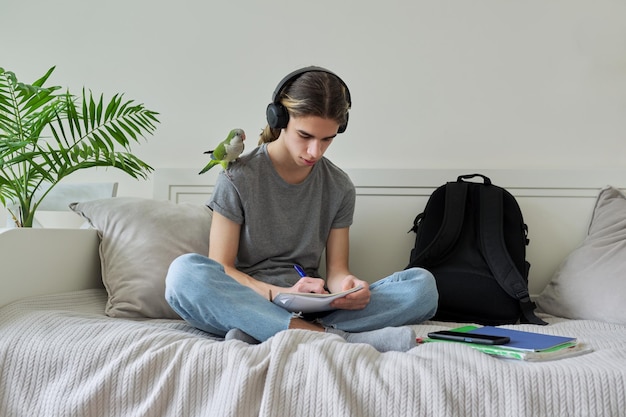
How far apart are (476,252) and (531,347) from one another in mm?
733

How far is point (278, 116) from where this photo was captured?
64.4 inches

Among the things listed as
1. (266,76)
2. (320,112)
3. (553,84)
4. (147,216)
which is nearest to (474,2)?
(553,84)

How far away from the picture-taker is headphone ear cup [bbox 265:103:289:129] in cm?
164

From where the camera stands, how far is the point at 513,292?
176 cm

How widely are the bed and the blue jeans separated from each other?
0.20 feet

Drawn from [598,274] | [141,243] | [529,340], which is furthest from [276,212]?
[598,274]

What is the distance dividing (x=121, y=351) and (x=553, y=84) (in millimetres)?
1555

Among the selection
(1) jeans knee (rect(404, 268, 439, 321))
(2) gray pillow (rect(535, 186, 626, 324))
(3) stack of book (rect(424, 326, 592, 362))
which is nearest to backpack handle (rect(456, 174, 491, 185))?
(2) gray pillow (rect(535, 186, 626, 324))

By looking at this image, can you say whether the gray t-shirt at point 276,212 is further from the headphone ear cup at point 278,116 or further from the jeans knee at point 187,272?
the jeans knee at point 187,272

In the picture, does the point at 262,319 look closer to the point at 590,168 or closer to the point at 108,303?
the point at 108,303

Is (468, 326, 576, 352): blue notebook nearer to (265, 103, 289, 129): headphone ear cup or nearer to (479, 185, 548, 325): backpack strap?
(479, 185, 548, 325): backpack strap

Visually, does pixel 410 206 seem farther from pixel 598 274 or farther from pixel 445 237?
pixel 598 274

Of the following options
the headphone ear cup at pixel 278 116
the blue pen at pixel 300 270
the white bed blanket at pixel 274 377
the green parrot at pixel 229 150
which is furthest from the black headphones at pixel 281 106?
the white bed blanket at pixel 274 377

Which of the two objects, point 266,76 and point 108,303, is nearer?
point 108,303
